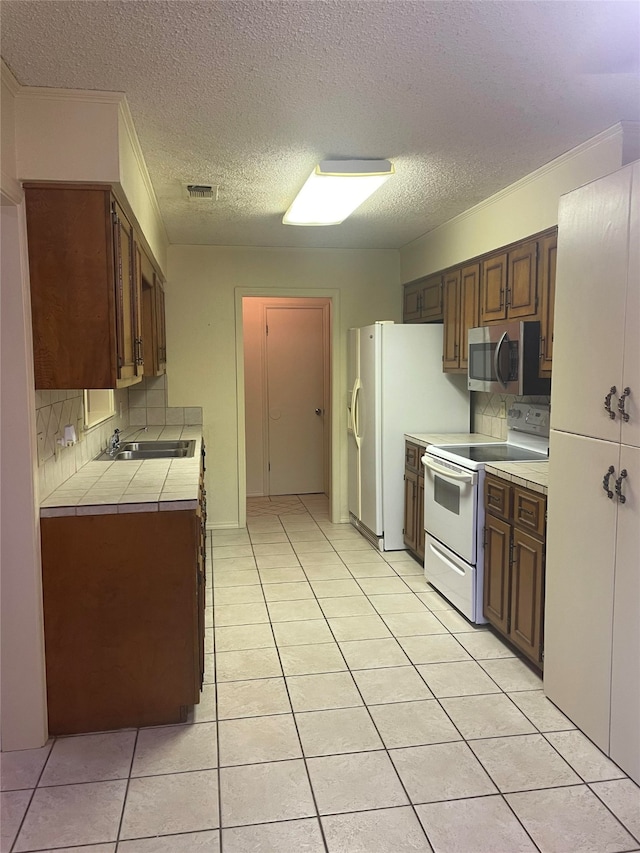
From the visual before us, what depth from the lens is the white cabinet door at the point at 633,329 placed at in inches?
81.5

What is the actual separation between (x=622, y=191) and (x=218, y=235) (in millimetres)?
3285

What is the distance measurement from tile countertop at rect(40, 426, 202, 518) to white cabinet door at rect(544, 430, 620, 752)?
147 centimetres

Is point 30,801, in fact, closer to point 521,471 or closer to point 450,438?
point 521,471

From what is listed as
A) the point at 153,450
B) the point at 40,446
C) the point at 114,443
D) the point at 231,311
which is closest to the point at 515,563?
the point at 40,446

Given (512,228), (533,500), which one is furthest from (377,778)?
(512,228)

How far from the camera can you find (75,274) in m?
2.35

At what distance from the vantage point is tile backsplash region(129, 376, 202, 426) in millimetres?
5230

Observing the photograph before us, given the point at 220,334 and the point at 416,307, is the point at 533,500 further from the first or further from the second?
the point at 220,334

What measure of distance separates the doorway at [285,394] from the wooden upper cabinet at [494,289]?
279 cm

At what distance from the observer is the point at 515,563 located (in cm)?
302

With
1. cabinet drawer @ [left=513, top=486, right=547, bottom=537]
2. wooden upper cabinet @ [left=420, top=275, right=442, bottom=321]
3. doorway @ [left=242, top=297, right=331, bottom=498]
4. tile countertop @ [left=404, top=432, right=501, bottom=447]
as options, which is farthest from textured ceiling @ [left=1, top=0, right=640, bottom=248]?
doorway @ [left=242, top=297, right=331, bottom=498]

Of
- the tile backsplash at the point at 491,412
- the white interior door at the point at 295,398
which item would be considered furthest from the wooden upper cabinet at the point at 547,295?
the white interior door at the point at 295,398

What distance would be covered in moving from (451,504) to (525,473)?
2.30 feet

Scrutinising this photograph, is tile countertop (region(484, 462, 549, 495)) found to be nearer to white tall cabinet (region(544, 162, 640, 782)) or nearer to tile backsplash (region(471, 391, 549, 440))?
white tall cabinet (region(544, 162, 640, 782))
